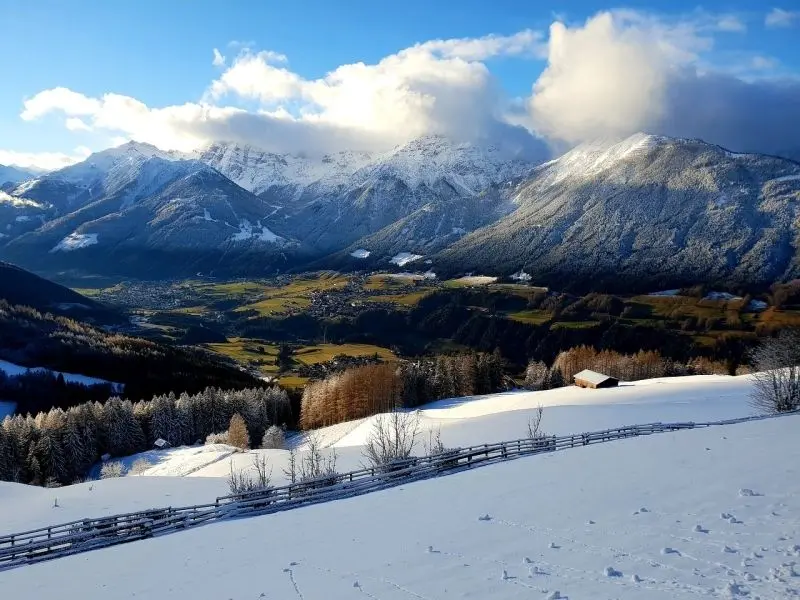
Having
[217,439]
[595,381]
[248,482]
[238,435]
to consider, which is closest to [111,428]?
[217,439]

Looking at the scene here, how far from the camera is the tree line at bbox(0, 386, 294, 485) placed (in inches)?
2827

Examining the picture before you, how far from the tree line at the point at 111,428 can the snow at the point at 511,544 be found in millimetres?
61389

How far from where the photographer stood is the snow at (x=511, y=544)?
555 inches

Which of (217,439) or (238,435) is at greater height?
(238,435)

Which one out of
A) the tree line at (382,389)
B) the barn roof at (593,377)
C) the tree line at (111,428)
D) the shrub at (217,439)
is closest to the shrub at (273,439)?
the shrub at (217,439)

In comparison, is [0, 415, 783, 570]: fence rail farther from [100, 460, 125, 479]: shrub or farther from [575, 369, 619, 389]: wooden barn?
[100, 460, 125, 479]: shrub

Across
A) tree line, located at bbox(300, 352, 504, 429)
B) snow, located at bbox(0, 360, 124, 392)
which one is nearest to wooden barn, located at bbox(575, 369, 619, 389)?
tree line, located at bbox(300, 352, 504, 429)

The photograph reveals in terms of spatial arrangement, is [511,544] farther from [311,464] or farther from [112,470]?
[112,470]

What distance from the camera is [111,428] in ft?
275

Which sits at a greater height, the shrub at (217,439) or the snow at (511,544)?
the snow at (511,544)

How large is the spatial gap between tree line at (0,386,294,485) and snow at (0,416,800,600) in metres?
61.4

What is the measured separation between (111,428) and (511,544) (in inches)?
3198

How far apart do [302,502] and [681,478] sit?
51.7 ft

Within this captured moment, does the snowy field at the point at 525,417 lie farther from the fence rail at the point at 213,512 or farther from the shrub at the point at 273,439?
the fence rail at the point at 213,512
